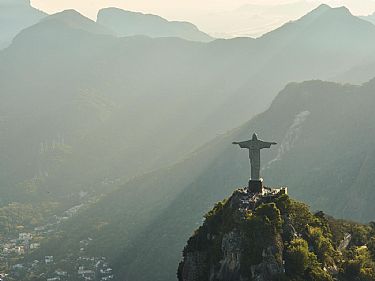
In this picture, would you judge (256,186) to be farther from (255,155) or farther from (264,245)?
(264,245)

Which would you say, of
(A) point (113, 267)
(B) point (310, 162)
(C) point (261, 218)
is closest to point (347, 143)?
(B) point (310, 162)

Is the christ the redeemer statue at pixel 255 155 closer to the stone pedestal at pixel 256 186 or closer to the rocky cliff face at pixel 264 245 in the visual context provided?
the stone pedestal at pixel 256 186

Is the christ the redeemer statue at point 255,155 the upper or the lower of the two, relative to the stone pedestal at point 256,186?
upper

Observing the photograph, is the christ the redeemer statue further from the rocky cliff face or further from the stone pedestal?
the rocky cliff face

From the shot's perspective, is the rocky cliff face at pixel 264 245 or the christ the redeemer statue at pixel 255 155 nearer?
the rocky cliff face at pixel 264 245

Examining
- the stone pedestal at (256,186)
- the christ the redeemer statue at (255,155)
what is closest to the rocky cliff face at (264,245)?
the stone pedestal at (256,186)

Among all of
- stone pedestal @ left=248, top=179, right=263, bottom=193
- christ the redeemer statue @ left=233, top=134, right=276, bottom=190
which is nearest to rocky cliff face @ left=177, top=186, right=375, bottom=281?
stone pedestal @ left=248, top=179, right=263, bottom=193

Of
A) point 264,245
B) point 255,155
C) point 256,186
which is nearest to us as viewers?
point 264,245

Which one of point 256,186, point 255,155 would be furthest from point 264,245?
point 255,155
